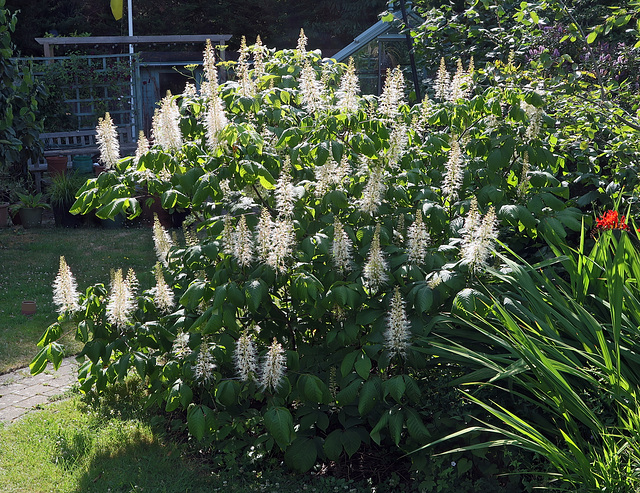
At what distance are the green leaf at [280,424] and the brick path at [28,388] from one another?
80.1 inches

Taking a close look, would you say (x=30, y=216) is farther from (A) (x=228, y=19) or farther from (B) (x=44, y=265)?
(A) (x=228, y=19)

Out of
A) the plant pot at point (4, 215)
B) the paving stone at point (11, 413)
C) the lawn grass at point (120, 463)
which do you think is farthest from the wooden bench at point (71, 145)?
the lawn grass at point (120, 463)

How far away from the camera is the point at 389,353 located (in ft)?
9.93

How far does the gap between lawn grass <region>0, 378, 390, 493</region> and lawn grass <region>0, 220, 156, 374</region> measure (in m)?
0.93

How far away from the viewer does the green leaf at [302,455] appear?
3.14 m

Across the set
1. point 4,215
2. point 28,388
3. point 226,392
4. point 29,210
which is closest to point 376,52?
point 29,210

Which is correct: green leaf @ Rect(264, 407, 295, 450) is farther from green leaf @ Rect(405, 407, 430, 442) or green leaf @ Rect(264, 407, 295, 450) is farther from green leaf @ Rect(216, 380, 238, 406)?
green leaf @ Rect(405, 407, 430, 442)

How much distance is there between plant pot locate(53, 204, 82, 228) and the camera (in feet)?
31.1

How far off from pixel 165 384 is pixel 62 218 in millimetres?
6654

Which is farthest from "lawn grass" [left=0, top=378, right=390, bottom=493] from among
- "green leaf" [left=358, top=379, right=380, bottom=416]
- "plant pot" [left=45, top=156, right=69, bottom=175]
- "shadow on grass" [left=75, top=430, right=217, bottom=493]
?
"plant pot" [left=45, top=156, right=69, bottom=175]

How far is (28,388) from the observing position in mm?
4535

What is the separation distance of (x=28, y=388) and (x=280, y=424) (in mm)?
2498

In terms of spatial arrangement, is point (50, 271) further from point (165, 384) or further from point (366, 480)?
point (366, 480)

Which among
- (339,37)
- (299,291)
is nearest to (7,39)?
(299,291)
